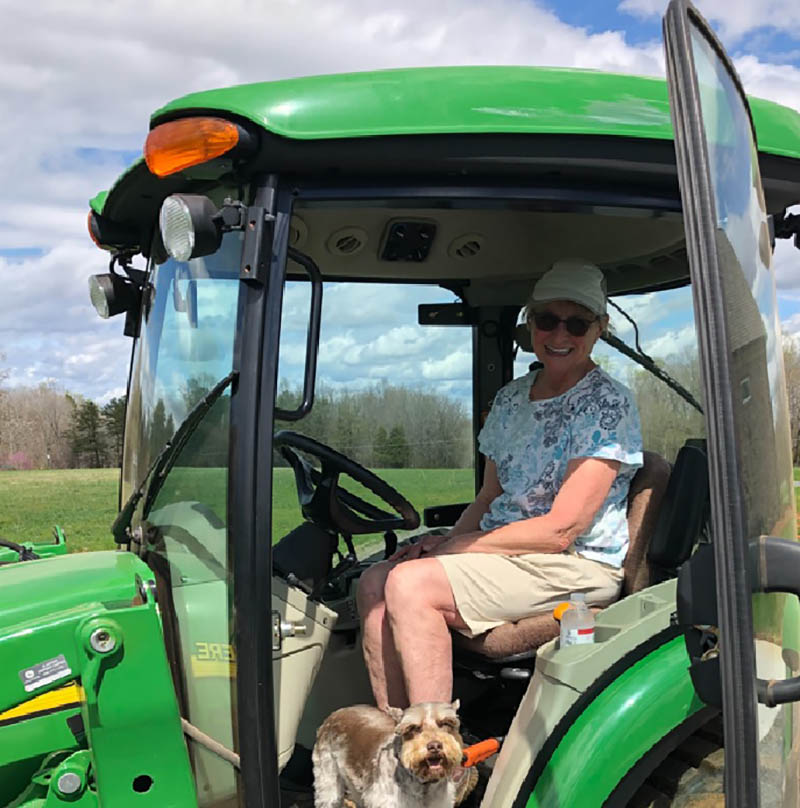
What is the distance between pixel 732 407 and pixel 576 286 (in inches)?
51.9

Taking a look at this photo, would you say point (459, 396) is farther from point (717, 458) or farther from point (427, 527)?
point (717, 458)

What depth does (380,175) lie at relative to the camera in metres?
1.89

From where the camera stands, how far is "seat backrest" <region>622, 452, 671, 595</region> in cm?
245

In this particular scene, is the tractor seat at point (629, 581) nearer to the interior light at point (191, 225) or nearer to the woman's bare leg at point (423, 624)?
the woman's bare leg at point (423, 624)

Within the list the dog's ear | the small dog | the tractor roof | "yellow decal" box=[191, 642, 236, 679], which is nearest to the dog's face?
the small dog

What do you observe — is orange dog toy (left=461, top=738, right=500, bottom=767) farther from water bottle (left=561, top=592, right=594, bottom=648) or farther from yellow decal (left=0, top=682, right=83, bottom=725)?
yellow decal (left=0, top=682, right=83, bottom=725)

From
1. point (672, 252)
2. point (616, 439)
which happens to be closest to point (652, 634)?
point (616, 439)

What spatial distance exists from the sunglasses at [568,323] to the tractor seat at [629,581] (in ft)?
1.29

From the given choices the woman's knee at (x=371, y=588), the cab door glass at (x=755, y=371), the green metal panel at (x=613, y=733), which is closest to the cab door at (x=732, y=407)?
the cab door glass at (x=755, y=371)

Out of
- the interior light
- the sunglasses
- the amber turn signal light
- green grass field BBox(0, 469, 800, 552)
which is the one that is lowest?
green grass field BBox(0, 469, 800, 552)

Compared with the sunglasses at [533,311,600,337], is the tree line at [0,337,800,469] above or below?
below

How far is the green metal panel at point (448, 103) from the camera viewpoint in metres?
1.79

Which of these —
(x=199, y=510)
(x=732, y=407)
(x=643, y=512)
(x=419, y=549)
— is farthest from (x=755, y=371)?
(x=419, y=549)

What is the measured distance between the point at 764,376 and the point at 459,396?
1883 millimetres
